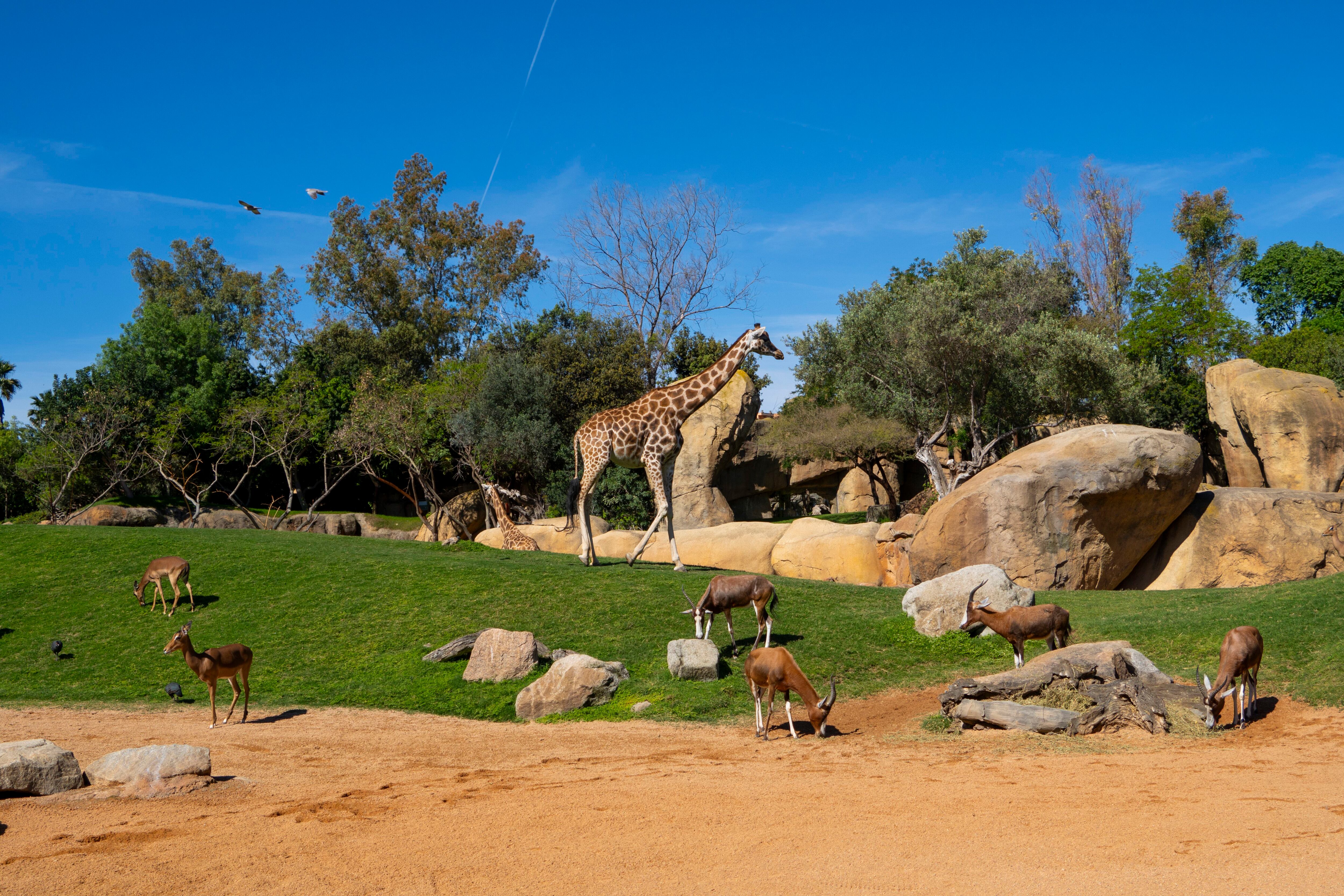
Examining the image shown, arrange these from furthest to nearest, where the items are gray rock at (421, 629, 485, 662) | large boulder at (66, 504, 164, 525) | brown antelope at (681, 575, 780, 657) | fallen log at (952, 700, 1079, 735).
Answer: large boulder at (66, 504, 164, 525) → gray rock at (421, 629, 485, 662) → brown antelope at (681, 575, 780, 657) → fallen log at (952, 700, 1079, 735)

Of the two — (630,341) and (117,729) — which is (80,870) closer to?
(117,729)

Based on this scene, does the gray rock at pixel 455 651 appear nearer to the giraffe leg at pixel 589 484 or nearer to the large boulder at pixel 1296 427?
the giraffe leg at pixel 589 484

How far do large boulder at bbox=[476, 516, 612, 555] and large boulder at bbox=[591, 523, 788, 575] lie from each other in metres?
2.06

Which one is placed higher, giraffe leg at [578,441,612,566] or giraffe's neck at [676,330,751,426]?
giraffe's neck at [676,330,751,426]

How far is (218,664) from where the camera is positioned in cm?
1037

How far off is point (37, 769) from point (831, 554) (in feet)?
58.0

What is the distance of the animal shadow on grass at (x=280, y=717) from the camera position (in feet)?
34.6

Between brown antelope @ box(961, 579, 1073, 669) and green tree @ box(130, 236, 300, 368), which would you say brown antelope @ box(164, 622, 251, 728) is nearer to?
brown antelope @ box(961, 579, 1073, 669)

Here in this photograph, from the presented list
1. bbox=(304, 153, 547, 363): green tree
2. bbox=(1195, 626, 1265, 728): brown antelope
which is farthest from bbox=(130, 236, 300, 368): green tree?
bbox=(1195, 626, 1265, 728): brown antelope

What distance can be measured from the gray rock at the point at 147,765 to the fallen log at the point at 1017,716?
23.6ft

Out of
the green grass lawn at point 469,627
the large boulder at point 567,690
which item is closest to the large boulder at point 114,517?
the green grass lawn at point 469,627

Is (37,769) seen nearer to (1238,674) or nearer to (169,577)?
(169,577)

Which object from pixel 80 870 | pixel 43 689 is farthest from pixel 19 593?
pixel 80 870

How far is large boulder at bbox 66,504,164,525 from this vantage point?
29.3 m
